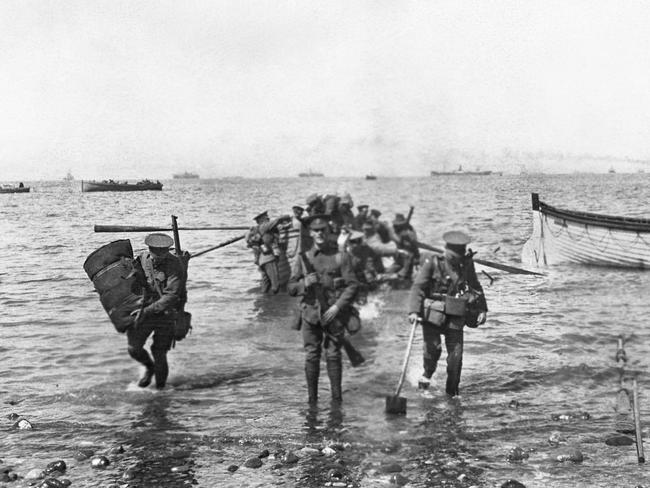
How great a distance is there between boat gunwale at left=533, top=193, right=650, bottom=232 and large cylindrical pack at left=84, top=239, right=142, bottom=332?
17.2 metres

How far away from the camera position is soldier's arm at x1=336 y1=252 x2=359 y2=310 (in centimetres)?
793

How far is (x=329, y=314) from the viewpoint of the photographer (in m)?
7.87

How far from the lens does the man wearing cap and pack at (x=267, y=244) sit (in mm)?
16297

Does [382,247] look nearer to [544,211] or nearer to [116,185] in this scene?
[544,211]

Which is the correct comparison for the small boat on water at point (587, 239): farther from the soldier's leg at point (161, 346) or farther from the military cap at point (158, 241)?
the military cap at point (158, 241)

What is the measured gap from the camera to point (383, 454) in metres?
6.71

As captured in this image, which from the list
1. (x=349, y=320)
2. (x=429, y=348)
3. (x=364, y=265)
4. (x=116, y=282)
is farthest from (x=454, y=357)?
(x=364, y=265)

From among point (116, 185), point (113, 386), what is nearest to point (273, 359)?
point (113, 386)

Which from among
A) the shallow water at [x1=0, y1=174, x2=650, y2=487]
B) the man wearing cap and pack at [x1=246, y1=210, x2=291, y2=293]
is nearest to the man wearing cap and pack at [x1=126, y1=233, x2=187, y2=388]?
the shallow water at [x1=0, y1=174, x2=650, y2=487]

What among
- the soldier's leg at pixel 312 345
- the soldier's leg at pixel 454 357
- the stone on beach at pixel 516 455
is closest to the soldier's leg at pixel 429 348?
the soldier's leg at pixel 454 357

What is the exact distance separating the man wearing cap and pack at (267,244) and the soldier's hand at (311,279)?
27.3ft

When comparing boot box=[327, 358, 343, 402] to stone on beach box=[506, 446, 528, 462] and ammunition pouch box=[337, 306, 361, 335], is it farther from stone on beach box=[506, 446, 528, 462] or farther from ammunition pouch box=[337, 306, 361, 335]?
stone on beach box=[506, 446, 528, 462]

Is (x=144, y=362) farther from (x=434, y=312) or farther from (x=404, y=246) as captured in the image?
(x=404, y=246)

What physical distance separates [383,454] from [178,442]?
2.26 m
